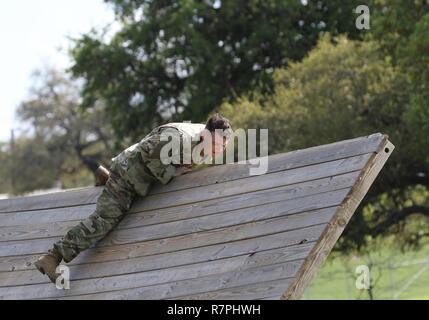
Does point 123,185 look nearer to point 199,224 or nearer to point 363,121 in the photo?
point 199,224

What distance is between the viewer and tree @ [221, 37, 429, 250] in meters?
22.6

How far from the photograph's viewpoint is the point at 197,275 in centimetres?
657

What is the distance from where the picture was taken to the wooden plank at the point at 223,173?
22.7ft

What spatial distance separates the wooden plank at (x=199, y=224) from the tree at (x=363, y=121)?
1490 centimetres

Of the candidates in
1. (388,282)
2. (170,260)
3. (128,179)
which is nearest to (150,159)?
(128,179)

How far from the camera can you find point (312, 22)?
34219mm

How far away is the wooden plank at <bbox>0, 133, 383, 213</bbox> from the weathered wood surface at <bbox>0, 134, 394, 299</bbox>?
0.01 meters

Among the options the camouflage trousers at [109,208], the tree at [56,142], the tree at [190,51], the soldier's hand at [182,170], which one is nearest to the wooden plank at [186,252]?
the camouflage trousers at [109,208]

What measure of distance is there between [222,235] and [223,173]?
83 cm

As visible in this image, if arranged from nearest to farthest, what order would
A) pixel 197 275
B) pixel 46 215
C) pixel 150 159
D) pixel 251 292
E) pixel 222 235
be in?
pixel 251 292 → pixel 197 275 → pixel 222 235 → pixel 150 159 → pixel 46 215

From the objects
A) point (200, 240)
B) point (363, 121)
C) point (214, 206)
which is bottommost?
point (200, 240)

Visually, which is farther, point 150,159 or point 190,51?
point 190,51
